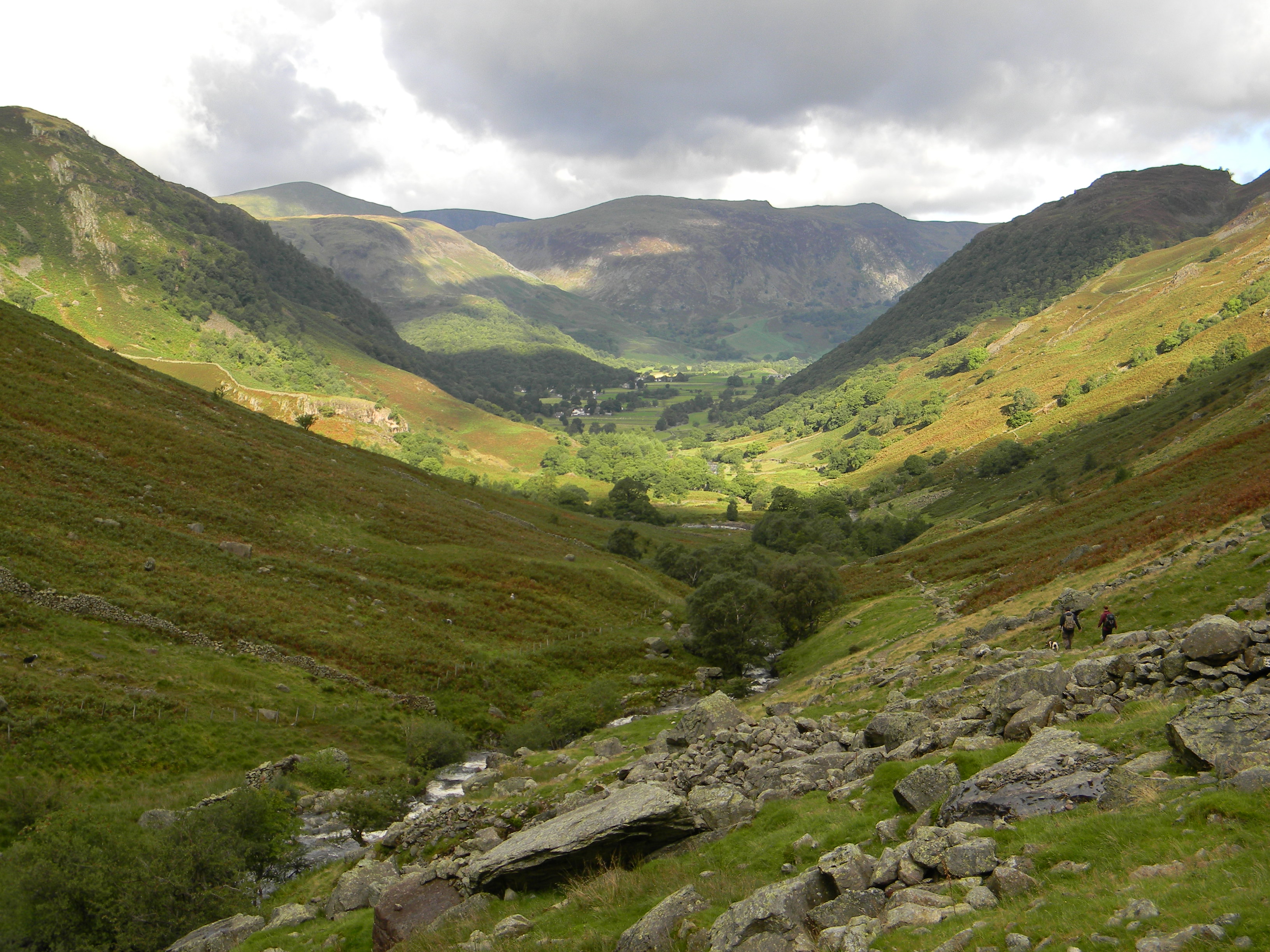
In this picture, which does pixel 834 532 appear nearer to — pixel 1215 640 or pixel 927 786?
pixel 1215 640

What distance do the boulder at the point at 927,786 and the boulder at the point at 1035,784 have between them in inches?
23.2

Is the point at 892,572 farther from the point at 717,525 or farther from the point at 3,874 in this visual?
the point at 717,525

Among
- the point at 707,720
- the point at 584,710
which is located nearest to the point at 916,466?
the point at 584,710

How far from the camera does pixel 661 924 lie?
45.4ft

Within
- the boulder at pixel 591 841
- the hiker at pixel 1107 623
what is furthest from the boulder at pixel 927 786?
the hiker at pixel 1107 623

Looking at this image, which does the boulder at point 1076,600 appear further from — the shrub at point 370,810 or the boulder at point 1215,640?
the shrub at point 370,810

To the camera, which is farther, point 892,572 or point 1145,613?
point 892,572

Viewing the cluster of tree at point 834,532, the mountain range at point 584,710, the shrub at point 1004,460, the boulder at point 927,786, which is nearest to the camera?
the mountain range at point 584,710

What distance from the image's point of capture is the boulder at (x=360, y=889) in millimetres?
22703

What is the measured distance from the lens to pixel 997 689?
20.2 m

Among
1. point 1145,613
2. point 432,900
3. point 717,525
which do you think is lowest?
point 717,525

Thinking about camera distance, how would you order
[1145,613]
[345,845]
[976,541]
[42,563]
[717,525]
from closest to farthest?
[1145,613]
[345,845]
[42,563]
[976,541]
[717,525]

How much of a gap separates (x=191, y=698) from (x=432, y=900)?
107 ft

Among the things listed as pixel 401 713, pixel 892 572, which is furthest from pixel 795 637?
pixel 401 713
